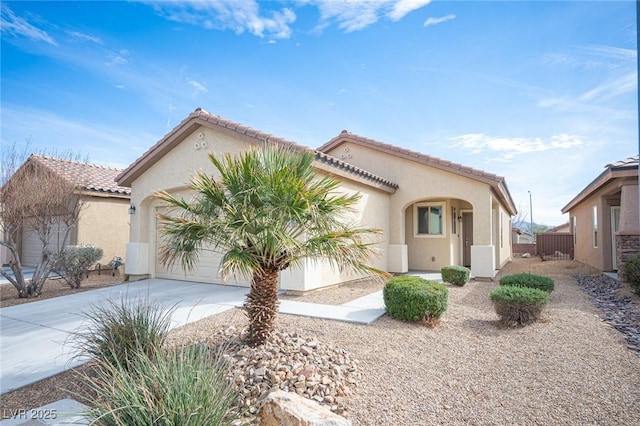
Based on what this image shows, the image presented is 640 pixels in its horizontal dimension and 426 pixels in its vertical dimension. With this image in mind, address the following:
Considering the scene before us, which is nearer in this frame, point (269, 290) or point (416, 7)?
point (269, 290)

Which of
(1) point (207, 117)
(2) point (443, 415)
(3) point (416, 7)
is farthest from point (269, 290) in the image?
(3) point (416, 7)

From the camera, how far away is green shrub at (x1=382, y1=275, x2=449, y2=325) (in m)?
7.03

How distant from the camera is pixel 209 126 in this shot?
11.4 meters

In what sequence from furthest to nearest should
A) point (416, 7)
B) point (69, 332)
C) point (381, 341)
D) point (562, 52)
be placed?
point (562, 52)
point (416, 7)
point (69, 332)
point (381, 341)

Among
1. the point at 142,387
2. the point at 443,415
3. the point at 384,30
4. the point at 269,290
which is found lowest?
the point at 443,415

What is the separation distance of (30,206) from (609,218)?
74.7 ft

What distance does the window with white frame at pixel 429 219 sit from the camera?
1576 centimetres

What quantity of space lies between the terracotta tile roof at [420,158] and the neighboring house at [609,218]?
381 cm

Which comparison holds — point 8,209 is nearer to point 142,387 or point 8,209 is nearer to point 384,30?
point 142,387

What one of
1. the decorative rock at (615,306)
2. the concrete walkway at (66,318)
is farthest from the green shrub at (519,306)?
the concrete walkway at (66,318)

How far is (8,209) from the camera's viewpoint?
1130 centimetres

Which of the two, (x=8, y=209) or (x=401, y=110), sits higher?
(x=401, y=110)

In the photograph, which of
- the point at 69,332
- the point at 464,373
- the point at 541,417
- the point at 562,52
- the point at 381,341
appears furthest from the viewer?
the point at 562,52

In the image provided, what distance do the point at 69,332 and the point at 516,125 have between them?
53.3 feet
